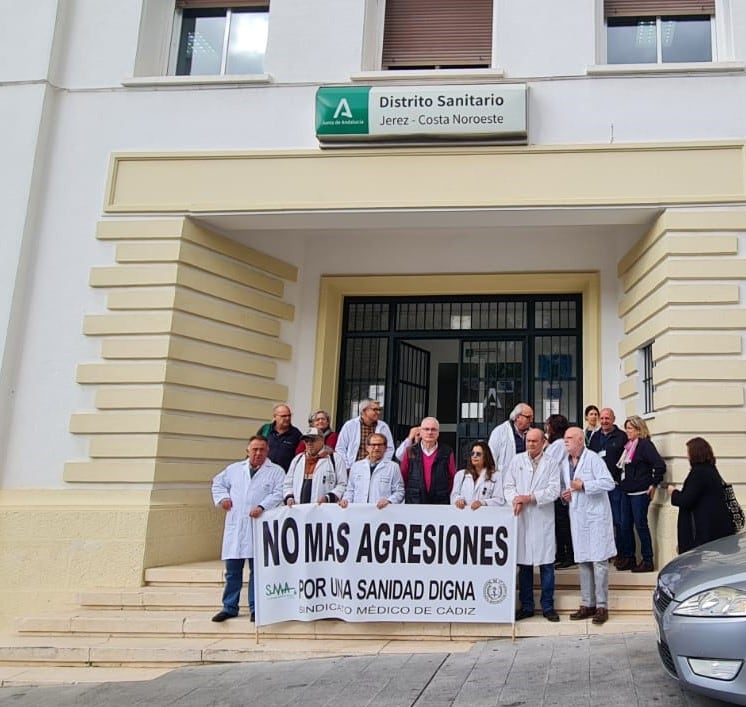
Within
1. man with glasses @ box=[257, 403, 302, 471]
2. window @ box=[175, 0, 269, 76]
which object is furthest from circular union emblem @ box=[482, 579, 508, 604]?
window @ box=[175, 0, 269, 76]

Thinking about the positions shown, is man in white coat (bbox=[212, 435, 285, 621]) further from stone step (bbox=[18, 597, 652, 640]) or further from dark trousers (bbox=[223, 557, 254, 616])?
stone step (bbox=[18, 597, 652, 640])

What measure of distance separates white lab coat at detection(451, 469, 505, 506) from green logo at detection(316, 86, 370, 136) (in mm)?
4592

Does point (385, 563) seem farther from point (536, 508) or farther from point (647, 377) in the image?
point (647, 377)

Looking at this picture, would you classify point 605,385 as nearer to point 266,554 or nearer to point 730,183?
point 730,183

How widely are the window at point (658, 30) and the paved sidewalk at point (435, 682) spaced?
7277 mm

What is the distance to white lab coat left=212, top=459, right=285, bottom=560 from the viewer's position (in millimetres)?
7141

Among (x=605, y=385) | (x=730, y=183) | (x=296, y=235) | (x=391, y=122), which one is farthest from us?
(x=296, y=235)

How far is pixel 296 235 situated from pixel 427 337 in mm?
2549

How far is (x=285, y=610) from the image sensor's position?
22.9 feet

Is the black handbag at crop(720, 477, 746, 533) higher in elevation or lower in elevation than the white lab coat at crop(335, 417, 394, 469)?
lower

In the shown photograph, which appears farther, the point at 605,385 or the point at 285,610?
the point at 605,385

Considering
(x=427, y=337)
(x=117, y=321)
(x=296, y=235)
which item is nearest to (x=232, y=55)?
(x=296, y=235)

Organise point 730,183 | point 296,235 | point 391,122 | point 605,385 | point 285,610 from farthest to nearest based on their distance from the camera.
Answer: point 296,235, point 605,385, point 391,122, point 730,183, point 285,610

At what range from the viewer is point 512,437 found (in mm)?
8078
